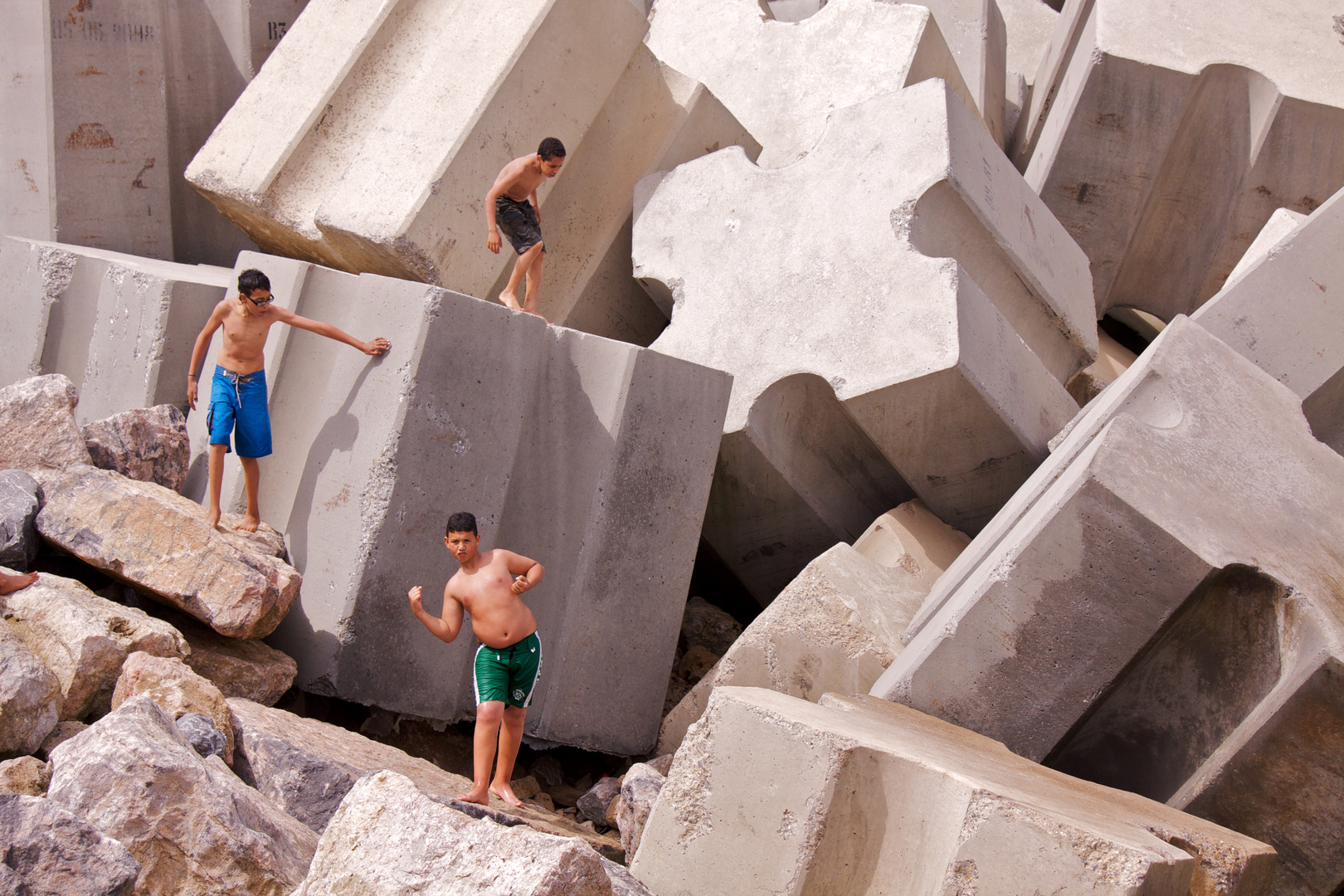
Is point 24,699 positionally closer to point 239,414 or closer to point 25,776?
point 25,776

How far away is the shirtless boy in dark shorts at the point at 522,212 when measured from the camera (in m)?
4.57

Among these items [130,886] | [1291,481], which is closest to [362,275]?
[130,886]

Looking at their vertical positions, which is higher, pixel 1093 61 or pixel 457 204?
pixel 1093 61

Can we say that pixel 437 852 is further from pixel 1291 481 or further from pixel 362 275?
pixel 1291 481

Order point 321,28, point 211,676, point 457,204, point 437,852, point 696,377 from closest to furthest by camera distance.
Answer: point 437,852 → point 211,676 → point 696,377 → point 457,204 → point 321,28

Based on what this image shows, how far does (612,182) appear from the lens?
5.41 metres

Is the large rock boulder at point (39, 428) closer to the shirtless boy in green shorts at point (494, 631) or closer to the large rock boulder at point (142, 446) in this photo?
the large rock boulder at point (142, 446)

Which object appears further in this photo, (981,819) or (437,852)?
(981,819)

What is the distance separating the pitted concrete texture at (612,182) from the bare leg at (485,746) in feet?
7.78

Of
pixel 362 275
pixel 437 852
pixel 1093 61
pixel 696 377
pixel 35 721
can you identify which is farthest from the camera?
pixel 1093 61

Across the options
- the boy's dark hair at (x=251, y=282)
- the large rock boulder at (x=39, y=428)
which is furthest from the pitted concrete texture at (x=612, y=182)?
the large rock boulder at (x=39, y=428)

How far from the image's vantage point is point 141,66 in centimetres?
578

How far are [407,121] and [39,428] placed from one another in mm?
1922

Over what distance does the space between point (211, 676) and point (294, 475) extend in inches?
30.6
